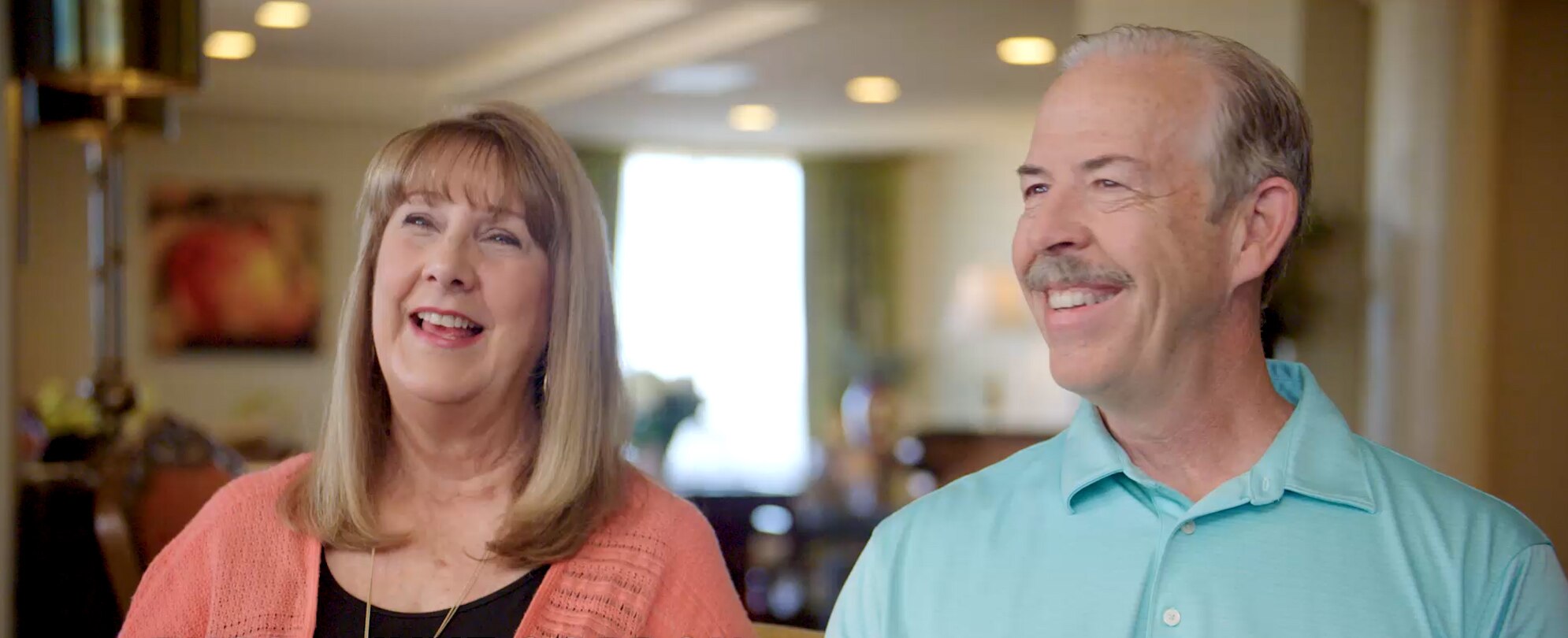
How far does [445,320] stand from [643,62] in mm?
6487

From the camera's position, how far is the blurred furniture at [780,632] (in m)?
1.96

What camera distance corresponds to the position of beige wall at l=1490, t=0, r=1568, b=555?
5453 millimetres

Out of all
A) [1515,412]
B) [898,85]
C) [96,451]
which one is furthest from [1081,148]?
[898,85]

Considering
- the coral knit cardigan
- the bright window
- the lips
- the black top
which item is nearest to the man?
the coral knit cardigan

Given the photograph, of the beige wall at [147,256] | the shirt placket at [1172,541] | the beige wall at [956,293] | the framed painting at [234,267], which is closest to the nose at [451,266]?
the shirt placket at [1172,541]

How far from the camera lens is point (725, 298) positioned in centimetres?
1116

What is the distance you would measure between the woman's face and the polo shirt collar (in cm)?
66

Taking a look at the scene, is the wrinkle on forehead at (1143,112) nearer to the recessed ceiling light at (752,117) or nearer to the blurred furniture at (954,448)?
the blurred furniture at (954,448)

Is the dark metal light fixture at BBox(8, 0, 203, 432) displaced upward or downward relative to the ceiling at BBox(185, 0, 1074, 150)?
downward

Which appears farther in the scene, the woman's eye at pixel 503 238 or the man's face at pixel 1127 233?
the woman's eye at pixel 503 238

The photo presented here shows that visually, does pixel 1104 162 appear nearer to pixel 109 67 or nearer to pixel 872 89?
pixel 109 67

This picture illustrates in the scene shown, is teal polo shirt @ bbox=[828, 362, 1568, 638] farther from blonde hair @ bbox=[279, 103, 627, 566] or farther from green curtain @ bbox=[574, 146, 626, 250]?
green curtain @ bbox=[574, 146, 626, 250]

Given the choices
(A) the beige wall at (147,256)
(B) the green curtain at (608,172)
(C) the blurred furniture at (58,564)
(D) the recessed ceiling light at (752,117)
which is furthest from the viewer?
(B) the green curtain at (608,172)

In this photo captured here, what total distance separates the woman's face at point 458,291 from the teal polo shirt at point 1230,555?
1.66 feet
